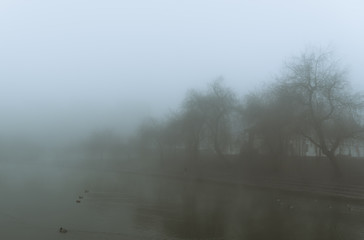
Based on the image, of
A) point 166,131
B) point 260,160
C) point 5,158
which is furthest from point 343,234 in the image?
point 5,158

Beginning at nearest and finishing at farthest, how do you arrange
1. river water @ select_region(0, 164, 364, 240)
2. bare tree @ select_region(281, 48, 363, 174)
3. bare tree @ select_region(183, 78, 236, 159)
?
1. river water @ select_region(0, 164, 364, 240)
2. bare tree @ select_region(281, 48, 363, 174)
3. bare tree @ select_region(183, 78, 236, 159)

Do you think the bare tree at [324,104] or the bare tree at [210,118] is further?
the bare tree at [210,118]

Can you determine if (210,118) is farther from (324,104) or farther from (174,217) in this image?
(174,217)

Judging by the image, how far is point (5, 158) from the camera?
12094cm

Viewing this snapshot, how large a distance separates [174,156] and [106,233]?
5696 cm

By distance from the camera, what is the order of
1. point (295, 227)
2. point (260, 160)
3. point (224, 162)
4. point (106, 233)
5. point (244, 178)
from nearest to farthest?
point (106, 233)
point (295, 227)
point (244, 178)
point (260, 160)
point (224, 162)

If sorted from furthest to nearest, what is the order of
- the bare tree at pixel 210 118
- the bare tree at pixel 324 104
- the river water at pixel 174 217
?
the bare tree at pixel 210 118 → the bare tree at pixel 324 104 → the river water at pixel 174 217

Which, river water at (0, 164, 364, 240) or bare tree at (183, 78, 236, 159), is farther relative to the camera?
bare tree at (183, 78, 236, 159)

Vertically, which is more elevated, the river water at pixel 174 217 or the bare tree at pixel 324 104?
the bare tree at pixel 324 104

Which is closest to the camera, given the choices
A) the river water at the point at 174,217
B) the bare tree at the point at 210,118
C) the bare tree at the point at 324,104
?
the river water at the point at 174,217

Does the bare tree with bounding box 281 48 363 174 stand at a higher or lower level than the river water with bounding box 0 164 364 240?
higher

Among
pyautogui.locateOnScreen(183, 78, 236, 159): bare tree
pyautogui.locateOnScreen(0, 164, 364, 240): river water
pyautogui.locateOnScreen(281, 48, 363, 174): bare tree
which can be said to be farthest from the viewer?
pyautogui.locateOnScreen(183, 78, 236, 159): bare tree

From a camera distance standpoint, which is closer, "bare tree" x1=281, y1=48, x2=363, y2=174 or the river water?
the river water

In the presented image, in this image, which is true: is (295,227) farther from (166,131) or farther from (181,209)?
(166,131)
